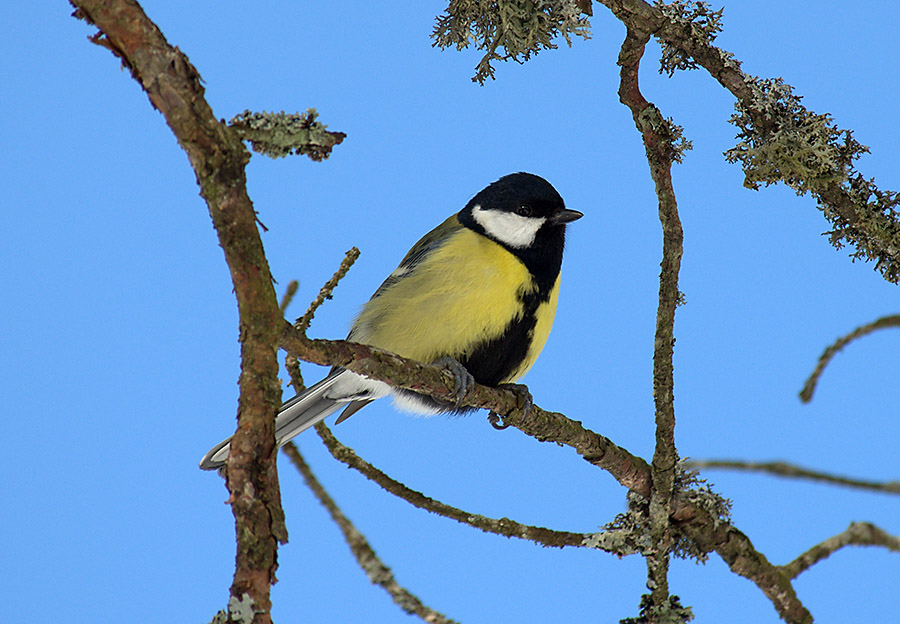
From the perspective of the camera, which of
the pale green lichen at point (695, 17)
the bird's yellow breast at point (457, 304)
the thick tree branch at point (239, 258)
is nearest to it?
the thick tree branch at point (239, 258)

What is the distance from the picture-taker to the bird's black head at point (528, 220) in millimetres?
1907

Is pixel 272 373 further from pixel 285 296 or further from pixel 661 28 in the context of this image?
pixel 661 28

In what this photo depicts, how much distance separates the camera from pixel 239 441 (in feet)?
2.81

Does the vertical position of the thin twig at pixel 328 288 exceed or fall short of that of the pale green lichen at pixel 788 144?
it falls short

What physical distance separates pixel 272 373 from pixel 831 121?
1034mm

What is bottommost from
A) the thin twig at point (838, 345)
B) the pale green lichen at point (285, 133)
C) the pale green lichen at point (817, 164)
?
the pale green lichen at point (285, 133)

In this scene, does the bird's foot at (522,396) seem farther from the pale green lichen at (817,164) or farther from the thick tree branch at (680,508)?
the pale green lichen at (817,164)

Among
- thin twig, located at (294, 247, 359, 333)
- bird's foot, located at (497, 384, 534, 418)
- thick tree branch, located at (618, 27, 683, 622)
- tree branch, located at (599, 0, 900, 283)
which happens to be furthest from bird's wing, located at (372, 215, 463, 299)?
tree branch, located at (599, 0, 900, 283)

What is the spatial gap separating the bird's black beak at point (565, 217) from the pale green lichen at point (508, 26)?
1.94ft

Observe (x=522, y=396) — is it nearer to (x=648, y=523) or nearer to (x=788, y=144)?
(x=648, y=523)

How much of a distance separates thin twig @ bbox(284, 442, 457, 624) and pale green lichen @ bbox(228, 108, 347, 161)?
0.93 metres

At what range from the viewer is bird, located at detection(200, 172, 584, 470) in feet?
5.82

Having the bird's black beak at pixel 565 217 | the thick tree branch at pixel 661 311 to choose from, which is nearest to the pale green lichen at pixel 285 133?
the thick tree branch at pixel 661 311

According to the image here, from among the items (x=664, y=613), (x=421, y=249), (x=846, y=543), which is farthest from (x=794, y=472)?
(x=421, y=249)
